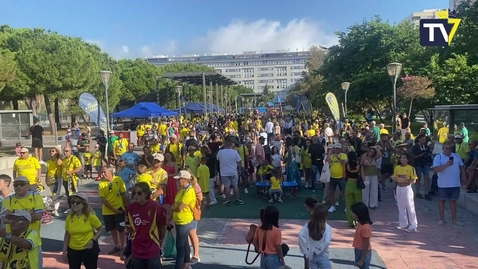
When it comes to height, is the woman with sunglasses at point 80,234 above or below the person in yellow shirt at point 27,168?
below

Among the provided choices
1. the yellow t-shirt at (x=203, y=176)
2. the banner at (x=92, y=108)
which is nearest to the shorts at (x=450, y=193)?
the yellow t-shirt at (x=203, y=176)

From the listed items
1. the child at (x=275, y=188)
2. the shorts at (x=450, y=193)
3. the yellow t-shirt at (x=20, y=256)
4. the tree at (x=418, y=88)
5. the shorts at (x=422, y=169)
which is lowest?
the child at (x=275, y=188)

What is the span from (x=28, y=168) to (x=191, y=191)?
4.51 meters

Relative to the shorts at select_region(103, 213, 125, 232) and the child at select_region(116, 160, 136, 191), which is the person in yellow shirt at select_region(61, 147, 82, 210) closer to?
the child at select_region(116, 160, 136, 191)

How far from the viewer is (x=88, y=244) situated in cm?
501

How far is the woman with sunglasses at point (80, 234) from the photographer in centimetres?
501

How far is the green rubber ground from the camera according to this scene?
937 centimetres

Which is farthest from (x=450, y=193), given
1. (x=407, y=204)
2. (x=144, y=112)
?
(x=144, y=112)

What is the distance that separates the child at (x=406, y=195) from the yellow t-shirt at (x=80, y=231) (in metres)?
5.50

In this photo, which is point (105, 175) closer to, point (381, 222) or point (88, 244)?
point (88, 244)

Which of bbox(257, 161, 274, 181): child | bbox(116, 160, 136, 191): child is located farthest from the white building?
bbox(116, 160, 136, 191): child

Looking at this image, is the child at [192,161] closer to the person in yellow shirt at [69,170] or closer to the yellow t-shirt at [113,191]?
the person in yellow shirt at [69,170]

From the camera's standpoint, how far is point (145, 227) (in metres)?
4.84

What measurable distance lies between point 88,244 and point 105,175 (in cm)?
175
